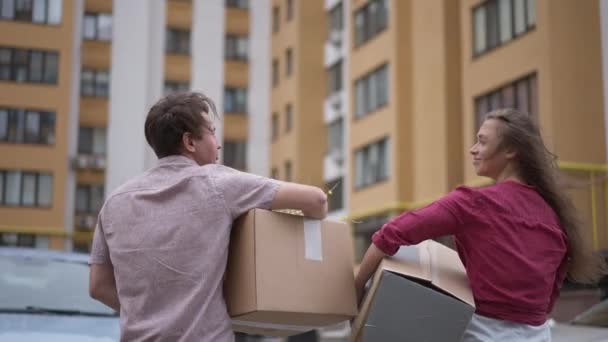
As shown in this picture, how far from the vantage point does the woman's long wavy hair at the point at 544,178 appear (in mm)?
3051

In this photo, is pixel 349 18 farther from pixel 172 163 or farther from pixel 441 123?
pixel 172 163

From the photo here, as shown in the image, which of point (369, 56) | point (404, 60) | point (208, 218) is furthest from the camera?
point (369, 56)

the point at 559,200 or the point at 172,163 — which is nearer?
the point at 172,163

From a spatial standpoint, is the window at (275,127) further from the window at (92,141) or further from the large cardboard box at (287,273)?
the large cardboard box at (287,273)

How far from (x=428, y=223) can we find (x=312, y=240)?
0.33 meters

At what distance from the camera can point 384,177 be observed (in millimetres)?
27172

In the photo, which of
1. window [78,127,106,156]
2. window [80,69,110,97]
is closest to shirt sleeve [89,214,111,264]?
window [80,69,110,97]

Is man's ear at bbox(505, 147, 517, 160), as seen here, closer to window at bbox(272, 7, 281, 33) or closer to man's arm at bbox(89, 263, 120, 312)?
man's arm at bbox(89, 263, 120, 312)

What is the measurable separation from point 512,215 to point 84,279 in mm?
3160

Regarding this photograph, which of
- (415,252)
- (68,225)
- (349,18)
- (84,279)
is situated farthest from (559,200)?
(349,18)

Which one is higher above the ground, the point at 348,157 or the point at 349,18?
the point at 349,18

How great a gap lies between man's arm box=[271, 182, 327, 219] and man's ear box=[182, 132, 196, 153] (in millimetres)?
281

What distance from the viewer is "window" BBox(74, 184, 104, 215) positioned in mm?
22297

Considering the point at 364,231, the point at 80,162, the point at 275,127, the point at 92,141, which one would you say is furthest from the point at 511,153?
the point at 275,127
